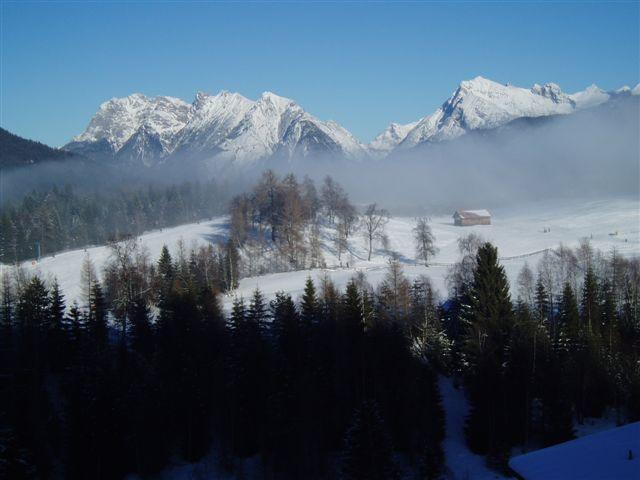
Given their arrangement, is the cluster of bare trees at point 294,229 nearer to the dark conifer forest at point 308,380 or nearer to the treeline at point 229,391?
the dark conifer forest at point 308,380

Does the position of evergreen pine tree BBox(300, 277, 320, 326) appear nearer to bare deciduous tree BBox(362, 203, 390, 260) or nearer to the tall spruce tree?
the tall spruce tree

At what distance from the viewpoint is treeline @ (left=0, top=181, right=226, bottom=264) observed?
311 ft

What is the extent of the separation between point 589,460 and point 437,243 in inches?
3687

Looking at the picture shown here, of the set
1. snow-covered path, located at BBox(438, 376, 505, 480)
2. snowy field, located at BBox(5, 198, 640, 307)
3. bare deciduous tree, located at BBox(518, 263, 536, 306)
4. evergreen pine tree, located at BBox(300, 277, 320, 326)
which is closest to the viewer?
snow-covered path, located at BBox(438, 376, 505, 480)

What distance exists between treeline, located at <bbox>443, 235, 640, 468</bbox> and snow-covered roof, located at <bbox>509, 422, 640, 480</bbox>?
24.1 m

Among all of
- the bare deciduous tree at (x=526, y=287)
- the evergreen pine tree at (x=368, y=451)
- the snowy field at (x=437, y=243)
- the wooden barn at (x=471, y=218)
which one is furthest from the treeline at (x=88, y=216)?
the wooden barn at (x=471, y=218)

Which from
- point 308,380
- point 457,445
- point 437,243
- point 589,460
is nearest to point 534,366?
point 457,445

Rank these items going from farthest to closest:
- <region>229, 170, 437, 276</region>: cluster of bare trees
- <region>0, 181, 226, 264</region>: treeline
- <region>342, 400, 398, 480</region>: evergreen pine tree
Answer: <region>0, 181, 226, 264</region>: treeline < <region>229, 170, 437, 276</region>: cluster of bare trees < <region>342, 400, 398, 480</region>: evergreen pine tree

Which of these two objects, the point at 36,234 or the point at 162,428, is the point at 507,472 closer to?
the point at 162,428

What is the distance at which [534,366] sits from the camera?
124 feet

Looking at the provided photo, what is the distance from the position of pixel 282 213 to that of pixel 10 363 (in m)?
48.5

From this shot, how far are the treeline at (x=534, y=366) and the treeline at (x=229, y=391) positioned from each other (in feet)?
11.9

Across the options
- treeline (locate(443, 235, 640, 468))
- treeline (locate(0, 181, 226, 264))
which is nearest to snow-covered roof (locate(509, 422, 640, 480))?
treeline (locate(443, 235, 640, 468))

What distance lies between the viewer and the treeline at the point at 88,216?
9488 centimetres
